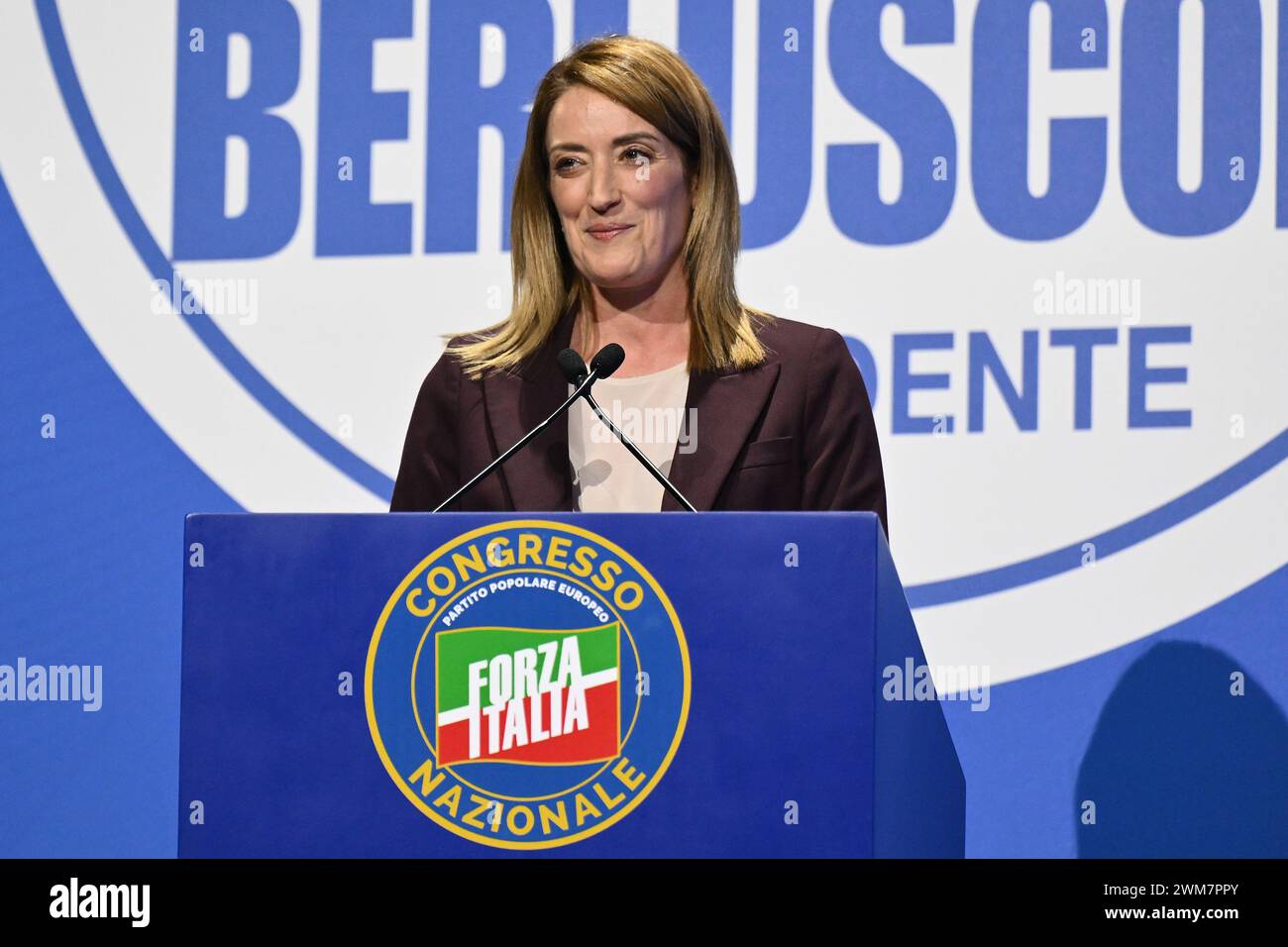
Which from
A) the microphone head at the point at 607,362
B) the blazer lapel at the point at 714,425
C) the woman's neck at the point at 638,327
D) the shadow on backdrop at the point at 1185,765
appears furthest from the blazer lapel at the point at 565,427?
the shadow on backdrop at the point at 1185,765

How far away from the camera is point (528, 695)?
6.82ft

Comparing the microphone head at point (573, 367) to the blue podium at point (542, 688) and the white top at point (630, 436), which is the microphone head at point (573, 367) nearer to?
the white top at point (630, 436)

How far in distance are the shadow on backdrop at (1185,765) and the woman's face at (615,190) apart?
1321 millimetres

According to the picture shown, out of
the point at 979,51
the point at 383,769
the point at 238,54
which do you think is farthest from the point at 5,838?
the point at 979,51

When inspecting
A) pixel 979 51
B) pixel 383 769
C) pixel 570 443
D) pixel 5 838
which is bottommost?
pixel 5 838

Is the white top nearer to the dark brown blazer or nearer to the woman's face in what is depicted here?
the dark brown blazer

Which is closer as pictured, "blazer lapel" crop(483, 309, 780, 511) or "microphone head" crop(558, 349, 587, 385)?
"microphone head" crop(558, 349, 587, 385)

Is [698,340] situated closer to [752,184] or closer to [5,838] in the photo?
[752,184]

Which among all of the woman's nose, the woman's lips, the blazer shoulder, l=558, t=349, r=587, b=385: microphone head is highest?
the woman's nose

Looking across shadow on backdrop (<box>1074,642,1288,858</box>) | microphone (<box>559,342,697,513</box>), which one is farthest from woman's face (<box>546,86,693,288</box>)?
shadow on backdrop (<box>1074,642,1288,858</box>)

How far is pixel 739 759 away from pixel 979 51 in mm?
2317

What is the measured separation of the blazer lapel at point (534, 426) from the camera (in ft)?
9.59

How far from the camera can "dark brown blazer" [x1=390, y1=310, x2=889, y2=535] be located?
9.61ft
